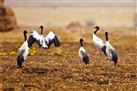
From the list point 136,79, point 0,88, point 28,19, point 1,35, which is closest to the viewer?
point 0,88

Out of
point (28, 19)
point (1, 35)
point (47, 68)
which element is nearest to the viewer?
point (47, 68)

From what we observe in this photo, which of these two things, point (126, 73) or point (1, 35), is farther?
point (1, 35)

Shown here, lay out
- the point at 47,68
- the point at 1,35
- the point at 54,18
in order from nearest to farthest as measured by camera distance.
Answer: the point at 47,68 < the point at 1,35 < the point at 54,18

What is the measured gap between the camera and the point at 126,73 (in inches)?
934

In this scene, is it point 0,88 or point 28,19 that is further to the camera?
point 28,19

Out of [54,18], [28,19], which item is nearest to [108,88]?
[28,19]

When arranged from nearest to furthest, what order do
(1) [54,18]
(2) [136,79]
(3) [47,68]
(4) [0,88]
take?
(4) [0,88] → (2) [136,79] → (3) [47,68] → (1) [54,18]

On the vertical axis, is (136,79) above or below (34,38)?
below

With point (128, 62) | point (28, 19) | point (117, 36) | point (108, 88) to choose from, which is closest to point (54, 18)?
point (28, 19)

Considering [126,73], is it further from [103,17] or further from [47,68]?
[103,17]

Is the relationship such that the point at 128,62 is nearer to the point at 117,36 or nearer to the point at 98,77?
the point at 98,77

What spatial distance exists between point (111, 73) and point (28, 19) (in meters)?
85.7

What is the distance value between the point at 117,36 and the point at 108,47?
20.6 m

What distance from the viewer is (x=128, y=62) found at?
1104 inches
